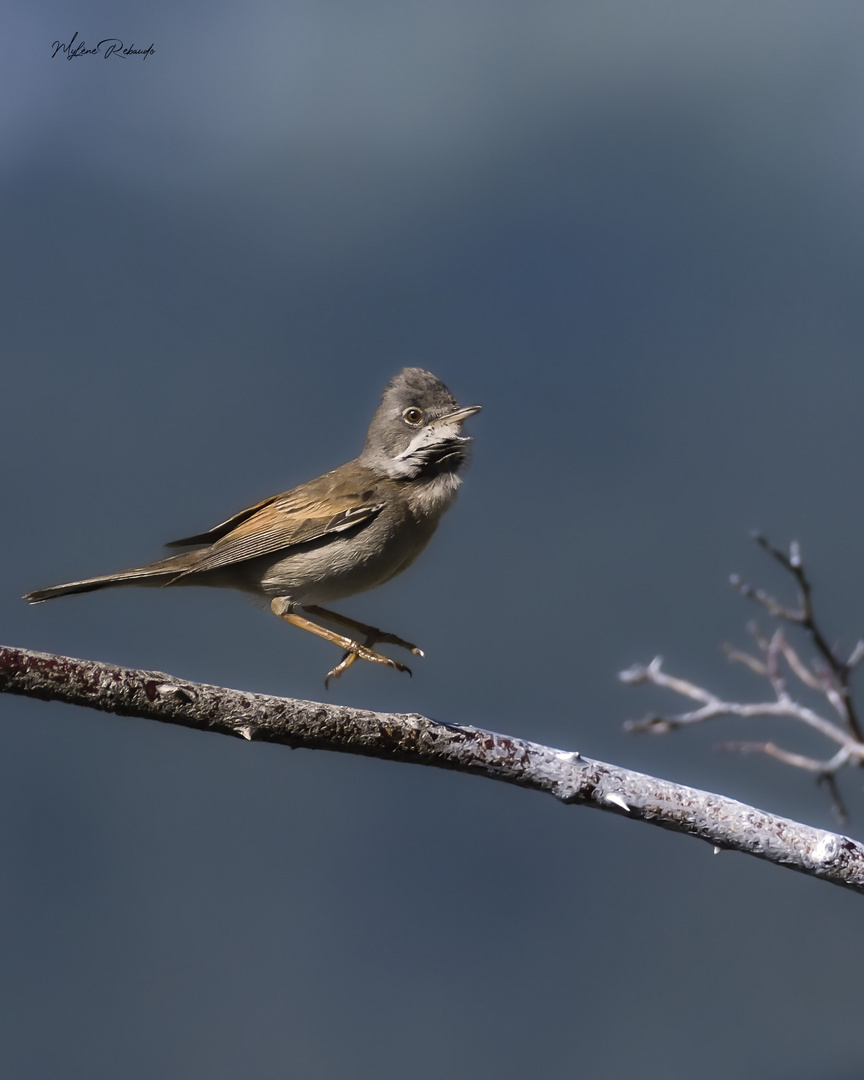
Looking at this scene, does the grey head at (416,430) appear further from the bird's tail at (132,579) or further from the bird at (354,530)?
the bird's tail at (132,579)

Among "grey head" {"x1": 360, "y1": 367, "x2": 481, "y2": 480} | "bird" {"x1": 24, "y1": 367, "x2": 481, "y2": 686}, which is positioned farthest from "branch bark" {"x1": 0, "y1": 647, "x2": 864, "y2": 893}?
"grey head" {"x1": 360, "y1": 367, "x2": 481, "y2": 480}

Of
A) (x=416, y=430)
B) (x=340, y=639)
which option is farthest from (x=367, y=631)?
(x=416, y=430)

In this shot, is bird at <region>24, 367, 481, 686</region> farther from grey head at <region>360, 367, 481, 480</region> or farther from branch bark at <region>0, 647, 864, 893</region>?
branch bark at <region>0, 647, 864, 893</region>

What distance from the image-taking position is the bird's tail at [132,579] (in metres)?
3.53

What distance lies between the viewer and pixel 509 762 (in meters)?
2.68

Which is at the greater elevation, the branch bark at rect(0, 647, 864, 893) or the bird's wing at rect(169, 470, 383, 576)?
the bird's wing at rect(169, 470, 383, 576)

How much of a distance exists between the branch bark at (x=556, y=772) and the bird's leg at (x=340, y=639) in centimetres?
85

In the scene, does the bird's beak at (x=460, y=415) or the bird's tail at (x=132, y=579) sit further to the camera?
the bird's beak at (x=460, y=415)

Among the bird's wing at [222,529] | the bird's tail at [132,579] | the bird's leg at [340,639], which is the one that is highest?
the bird's wing at [222,529]

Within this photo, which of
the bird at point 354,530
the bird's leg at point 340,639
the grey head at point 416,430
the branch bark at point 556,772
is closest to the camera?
the branch bark at point 556,772

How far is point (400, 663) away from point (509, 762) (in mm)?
972

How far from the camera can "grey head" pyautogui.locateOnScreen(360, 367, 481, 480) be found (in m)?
4.12

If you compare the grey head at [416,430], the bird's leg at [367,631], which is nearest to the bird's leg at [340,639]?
the bird's leg at [367,631]

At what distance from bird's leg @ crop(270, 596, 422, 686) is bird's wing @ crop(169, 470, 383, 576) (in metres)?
0.25
